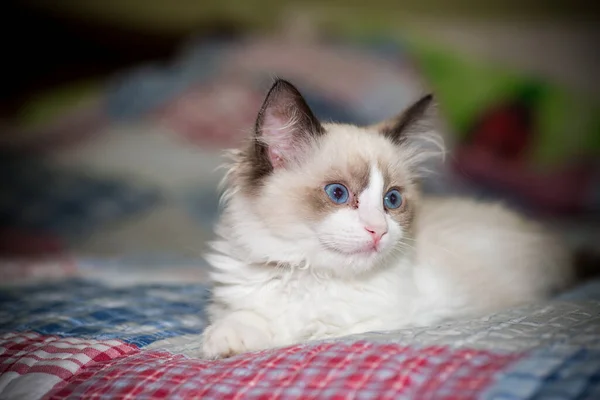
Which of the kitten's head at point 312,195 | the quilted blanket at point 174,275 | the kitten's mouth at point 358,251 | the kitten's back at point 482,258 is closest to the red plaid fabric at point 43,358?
the quilted blanket at point 174,275

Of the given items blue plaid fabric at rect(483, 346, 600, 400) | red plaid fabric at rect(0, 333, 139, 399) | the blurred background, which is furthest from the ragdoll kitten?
the blurred background

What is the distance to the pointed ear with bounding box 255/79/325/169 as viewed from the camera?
1.35 meters

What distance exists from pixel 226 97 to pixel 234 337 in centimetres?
231

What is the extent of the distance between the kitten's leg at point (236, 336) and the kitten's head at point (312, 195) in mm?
153

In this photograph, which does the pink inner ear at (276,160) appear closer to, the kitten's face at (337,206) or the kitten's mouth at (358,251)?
the kitten's face at (337,206)

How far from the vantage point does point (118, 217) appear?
9.77ft

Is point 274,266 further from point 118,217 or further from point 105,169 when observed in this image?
point 105,169

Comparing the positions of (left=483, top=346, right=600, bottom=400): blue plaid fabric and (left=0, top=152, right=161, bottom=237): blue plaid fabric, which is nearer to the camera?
(left=483, top=346, right=600, bottom=400): blue plaid fabric

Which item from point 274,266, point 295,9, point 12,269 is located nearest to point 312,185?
point 274,266

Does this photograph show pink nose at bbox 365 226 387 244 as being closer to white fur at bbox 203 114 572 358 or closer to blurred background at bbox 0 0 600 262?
white fur at bbox 203 114 572 358

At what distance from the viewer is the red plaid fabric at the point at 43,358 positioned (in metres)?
1.16

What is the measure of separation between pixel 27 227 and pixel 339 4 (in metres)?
2.49

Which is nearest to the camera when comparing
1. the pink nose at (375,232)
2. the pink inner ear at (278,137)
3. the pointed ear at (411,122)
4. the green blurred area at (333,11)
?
the pink nose at (375,232)

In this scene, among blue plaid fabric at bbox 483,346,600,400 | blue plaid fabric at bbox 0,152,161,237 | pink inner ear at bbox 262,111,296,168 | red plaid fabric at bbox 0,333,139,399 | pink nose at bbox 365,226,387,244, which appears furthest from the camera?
blue plaid fabric at bbox 0,152,161,237
